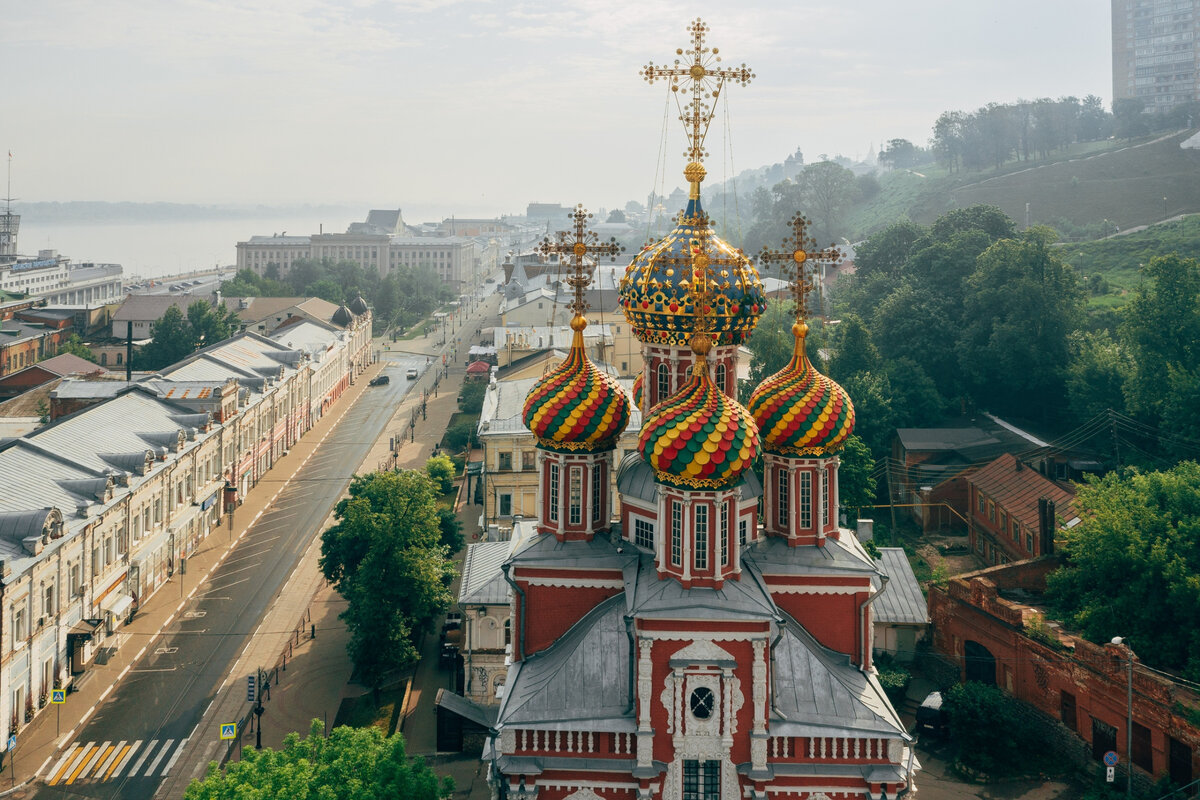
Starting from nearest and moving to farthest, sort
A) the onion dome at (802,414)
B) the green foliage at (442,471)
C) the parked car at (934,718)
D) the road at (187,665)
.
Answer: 1. the onion dome at (802,414)
2. the road at (187,665)
3. the parked car at (934,718)
4. the green foliage at (442,471)

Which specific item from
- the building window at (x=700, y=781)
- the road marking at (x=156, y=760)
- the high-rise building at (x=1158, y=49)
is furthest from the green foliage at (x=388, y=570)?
the high-rise building at (x=1158, y=49)

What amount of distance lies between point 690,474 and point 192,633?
28522 mm

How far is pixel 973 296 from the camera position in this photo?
220 ft

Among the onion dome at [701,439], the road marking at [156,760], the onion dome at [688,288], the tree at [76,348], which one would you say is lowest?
the road marking at [156,760]

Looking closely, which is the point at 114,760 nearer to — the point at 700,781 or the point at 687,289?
the point at 700,781

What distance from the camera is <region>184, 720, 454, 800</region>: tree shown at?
23.0 meters

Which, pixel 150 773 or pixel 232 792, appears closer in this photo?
pixel 232 792

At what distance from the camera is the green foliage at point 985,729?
33.7 meters

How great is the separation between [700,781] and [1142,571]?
17.9 metres

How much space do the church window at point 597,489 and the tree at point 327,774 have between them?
744 centimetres

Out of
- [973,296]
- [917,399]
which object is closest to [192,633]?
[917,399]

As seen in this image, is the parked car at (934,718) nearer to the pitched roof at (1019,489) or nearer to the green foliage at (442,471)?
the pitched roof at (1019,489)

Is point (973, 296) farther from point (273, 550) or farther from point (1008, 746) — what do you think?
point (273, 550)

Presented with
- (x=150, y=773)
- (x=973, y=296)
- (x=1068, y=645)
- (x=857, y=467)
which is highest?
(x=973, y=296)
